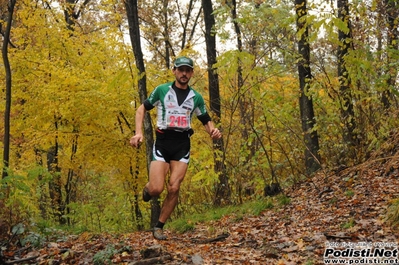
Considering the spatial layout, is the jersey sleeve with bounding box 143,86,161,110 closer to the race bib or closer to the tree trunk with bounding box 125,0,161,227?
the race bib

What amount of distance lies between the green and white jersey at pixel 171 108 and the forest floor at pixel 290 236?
1.49 m

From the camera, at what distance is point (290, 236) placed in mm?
5047

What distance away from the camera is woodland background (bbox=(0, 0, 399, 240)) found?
7629 millimetres

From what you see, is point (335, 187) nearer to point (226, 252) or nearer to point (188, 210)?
point (226, 252)

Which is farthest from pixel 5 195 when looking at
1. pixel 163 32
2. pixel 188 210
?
pixel 163 32

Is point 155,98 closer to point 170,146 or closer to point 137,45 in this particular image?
point 170,146

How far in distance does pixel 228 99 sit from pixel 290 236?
4.83 meters

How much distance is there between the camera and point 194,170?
35.2 feet

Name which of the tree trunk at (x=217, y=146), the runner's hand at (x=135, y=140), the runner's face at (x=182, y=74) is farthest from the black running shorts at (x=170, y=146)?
the tree trunk at (x=217, y=146)

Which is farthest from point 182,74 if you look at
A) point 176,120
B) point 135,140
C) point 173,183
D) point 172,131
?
point 173,183

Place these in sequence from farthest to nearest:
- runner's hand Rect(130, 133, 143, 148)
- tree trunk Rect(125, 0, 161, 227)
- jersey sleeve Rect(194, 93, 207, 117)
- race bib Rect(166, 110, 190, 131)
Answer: tree trunk Rect(125, 0, 161, 227) < jersey sleeve Rect(194, 93, 207, 117) < race bib Rect(166, 110, 190, 131) < runner's hand Rect(130, 133, 143, 148)

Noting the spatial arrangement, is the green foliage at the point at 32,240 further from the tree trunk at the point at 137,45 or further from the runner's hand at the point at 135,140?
the tree trunk at the point at 137,45

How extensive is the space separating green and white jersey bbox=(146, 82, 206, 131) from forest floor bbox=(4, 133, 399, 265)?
1.49 m

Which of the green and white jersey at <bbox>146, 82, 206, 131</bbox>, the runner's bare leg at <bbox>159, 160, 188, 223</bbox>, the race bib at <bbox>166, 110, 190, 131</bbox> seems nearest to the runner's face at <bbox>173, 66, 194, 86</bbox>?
the green and white jersey at <bbox>146, 82, 206, 131</bbox>
